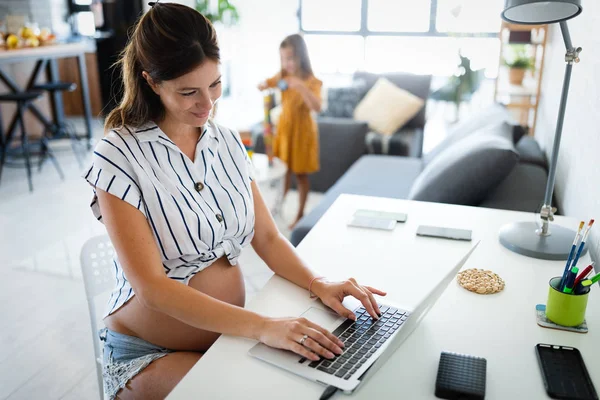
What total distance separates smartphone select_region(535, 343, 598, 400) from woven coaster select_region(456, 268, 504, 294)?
0.22 meters

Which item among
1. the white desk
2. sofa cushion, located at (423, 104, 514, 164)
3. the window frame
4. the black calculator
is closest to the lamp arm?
the white desk

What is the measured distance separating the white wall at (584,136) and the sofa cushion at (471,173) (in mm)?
195

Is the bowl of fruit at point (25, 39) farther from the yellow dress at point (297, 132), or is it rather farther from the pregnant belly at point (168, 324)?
the pregnant belly at point (168, 324)

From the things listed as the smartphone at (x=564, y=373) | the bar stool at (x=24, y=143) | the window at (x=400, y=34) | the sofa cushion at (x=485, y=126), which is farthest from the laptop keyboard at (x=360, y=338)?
the window at (x=400, y=34)

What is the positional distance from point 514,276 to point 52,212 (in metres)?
3.30

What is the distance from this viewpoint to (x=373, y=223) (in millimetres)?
1608

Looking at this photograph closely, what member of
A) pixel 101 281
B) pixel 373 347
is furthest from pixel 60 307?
pixel 373 347

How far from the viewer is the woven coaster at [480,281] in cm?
123

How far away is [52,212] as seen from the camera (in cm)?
379

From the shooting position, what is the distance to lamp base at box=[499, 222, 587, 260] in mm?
1386

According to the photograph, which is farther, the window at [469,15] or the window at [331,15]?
the window at [331,15]

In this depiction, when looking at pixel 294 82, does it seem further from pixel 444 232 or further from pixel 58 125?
pixel 58 125

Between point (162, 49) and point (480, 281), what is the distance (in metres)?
0.87

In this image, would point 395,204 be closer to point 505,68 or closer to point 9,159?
point 505,68
